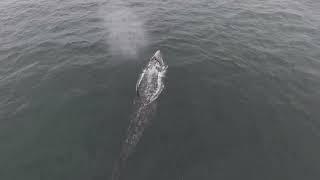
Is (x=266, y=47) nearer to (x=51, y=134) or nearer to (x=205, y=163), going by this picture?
(x=205, y=163)

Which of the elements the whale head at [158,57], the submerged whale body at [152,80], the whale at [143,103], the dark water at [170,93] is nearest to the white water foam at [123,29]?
the dark water at [170,93]

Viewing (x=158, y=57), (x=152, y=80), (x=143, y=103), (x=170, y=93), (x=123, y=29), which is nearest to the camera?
(x=143, y=103)

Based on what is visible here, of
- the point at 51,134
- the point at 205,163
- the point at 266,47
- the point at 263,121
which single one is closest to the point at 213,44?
the point at 266,47

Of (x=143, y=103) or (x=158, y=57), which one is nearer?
(x=143, y=103)

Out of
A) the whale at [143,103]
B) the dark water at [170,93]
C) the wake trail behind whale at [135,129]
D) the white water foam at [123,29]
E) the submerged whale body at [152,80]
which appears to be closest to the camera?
the wake trail behind whale at [135,129]

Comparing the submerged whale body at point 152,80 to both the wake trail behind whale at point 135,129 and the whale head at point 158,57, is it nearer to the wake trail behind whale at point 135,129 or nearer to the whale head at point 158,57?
the whale head at point 158,57

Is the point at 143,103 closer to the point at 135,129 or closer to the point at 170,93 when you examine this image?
the point at 170,93

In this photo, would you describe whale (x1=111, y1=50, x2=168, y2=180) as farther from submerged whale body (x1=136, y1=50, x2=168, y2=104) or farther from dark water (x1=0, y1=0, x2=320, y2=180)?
dark water (x1=0, y1=0, x2=320, y2=180)

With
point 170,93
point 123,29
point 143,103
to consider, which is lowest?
point 143,103

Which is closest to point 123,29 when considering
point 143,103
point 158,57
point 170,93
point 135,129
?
point 158,57
